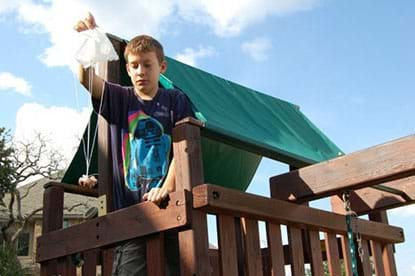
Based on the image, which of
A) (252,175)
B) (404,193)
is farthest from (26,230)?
(404,193)

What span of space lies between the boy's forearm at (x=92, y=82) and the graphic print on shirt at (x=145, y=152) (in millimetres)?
209

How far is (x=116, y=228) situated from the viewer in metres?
2.56

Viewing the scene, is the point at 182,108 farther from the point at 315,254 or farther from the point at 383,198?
the point at 383,198

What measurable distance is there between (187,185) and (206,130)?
735 mm

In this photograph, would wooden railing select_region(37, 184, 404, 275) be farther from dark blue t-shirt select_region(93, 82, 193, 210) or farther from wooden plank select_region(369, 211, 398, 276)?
dark blue t-shirt select_region(93, 82, 193, 210)

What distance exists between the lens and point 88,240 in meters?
2.75

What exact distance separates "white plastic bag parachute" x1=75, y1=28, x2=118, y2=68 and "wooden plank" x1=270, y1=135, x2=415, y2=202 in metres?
1.19

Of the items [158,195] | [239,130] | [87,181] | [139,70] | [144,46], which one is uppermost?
[144,46]

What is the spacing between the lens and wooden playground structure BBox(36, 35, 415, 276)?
2.22 m

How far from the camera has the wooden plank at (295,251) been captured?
8.67 ft

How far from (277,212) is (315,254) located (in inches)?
17.2

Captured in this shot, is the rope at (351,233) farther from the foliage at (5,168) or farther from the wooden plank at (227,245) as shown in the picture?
the foliage at (5,168)

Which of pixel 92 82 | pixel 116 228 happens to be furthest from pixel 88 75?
pixel 116 228

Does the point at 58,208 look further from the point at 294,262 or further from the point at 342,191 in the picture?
the point at 342,191
